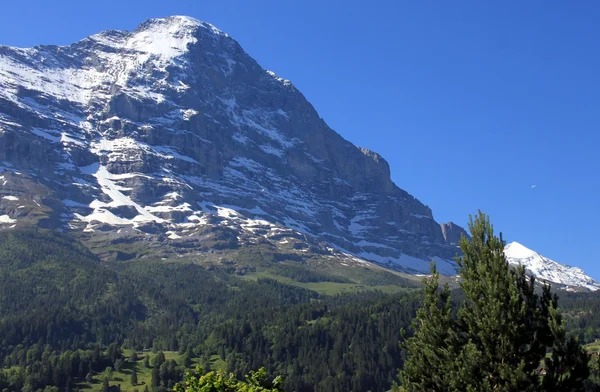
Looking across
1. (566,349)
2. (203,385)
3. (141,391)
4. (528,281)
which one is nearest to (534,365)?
(566,349)

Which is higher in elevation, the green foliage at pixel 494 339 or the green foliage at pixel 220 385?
the green foliage at pixel 494 339

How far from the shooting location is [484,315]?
123ft

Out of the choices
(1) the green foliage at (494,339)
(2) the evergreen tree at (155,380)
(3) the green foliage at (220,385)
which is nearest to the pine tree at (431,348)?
(1) the green foliage at (494,339)

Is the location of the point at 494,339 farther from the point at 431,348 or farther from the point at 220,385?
the point at 220,385

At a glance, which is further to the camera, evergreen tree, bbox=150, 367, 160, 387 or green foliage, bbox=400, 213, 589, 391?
evergreen tree, bbox=150, 367, 160, 387

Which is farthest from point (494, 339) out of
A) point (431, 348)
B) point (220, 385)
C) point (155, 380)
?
point (155, 380)

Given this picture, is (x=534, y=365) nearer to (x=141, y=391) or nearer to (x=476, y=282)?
(x=476, y=282)

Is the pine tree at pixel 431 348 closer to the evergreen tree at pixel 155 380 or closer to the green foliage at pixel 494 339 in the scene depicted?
the green foliage at pixel 494 339

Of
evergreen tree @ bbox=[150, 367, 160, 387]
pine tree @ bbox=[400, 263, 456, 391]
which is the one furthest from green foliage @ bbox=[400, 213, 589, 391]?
evergreen tree @ bbox=[150, 367, 160, 387]

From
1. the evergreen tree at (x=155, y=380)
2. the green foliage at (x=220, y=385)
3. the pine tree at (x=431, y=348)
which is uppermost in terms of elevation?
the pine tree at (x=431, y=348)

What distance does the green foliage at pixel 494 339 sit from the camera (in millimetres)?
36000

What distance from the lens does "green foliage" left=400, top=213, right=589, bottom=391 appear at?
36.0m

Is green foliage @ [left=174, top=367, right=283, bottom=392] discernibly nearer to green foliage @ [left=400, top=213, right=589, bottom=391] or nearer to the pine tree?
the pine tree

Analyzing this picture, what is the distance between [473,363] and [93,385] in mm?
182043
